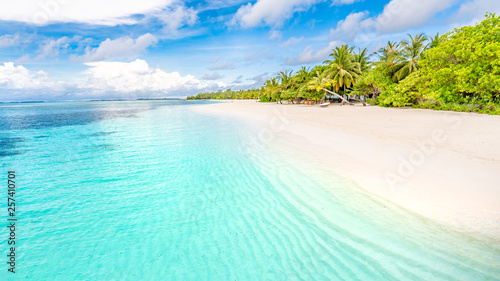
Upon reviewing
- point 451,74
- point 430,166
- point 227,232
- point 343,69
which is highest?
point 343,69

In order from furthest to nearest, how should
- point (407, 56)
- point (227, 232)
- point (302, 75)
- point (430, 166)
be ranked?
point (302, 75), point (407, 56), point (430, 166), point (227, 232)

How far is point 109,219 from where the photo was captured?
5551mm

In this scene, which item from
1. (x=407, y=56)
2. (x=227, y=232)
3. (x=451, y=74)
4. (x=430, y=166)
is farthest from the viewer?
(x=407, y=56)

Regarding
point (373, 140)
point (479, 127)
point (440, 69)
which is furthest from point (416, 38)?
point (373, 140)

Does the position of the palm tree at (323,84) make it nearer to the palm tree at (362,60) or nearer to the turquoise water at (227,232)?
the palm tree at (362,60)

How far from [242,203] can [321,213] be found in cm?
206

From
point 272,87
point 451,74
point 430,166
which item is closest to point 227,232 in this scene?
point 430,166

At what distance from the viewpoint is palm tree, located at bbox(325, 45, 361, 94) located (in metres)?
38.0

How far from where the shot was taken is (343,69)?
127 feet

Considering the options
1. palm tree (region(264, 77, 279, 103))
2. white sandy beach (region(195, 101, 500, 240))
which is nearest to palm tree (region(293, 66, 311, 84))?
palm tree (region(264, 77, 279, 103))

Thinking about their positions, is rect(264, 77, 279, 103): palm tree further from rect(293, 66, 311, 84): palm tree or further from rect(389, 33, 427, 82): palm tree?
rect(389, 33, 427, 82): palm tree

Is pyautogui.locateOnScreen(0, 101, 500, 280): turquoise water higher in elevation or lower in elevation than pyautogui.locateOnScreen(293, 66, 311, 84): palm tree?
lower

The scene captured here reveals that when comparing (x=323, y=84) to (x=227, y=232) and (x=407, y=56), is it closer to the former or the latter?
(x=407, y=56)

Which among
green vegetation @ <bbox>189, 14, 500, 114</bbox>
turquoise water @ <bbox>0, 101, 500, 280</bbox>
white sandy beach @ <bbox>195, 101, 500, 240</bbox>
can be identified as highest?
green vegetation @ <bbox>189, 14, 500, 114</bbox>
